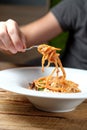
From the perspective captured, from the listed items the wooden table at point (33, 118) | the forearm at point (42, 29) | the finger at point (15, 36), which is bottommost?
the forearm at point (42, 29)

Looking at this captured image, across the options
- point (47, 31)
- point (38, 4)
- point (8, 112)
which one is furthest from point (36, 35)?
point (38, 4)

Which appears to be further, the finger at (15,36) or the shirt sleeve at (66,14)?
the shirt sleeve at (66,14)

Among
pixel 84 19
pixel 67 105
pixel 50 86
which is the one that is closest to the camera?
pixel 67 105

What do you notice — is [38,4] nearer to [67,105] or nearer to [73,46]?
[73,46]

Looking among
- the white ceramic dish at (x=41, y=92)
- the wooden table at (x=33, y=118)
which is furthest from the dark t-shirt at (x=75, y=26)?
the wooden table at (x=33, y=118)

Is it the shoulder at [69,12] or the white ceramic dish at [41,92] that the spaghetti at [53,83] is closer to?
the white ceramic dish at [41,92]
